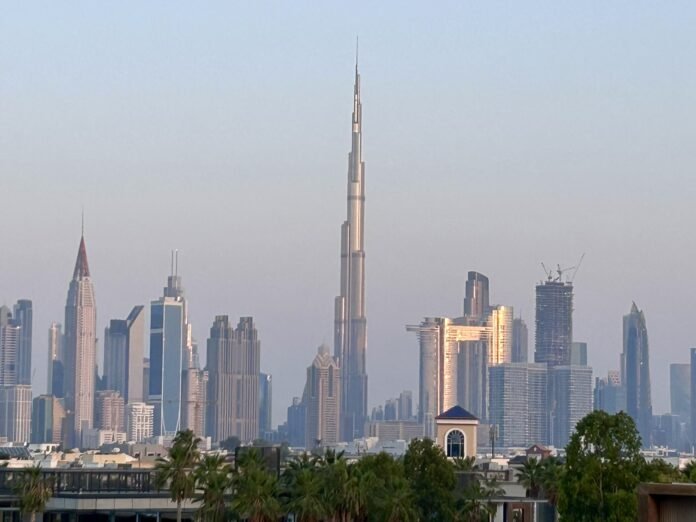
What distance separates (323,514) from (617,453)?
30018 millimetres

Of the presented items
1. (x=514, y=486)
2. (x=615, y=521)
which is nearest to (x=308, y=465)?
(x=514, y=486)

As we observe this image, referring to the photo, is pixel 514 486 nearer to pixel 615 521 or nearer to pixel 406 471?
pixel 406 471

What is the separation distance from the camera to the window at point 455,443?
18649 centimetres

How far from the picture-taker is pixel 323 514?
102m

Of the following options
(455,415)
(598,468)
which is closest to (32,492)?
(598,468)

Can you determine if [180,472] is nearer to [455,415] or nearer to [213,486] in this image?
[213,486]

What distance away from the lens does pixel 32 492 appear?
119 metres

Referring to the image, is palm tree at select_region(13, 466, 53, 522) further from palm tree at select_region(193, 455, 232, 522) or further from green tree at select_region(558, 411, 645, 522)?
green tree at select_region(558, 411, 645, 522)

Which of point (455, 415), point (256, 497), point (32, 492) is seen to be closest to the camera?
point (256, 497)

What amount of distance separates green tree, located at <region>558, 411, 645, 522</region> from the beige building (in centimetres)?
11064

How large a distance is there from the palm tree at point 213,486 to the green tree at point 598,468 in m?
34.0

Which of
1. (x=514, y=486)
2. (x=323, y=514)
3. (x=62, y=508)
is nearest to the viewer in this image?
(x=323, y=514)

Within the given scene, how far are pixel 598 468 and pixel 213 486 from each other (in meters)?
35.5

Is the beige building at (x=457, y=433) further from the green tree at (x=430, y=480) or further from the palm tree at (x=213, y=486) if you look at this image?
the palm tree at (x=213, y=486)
